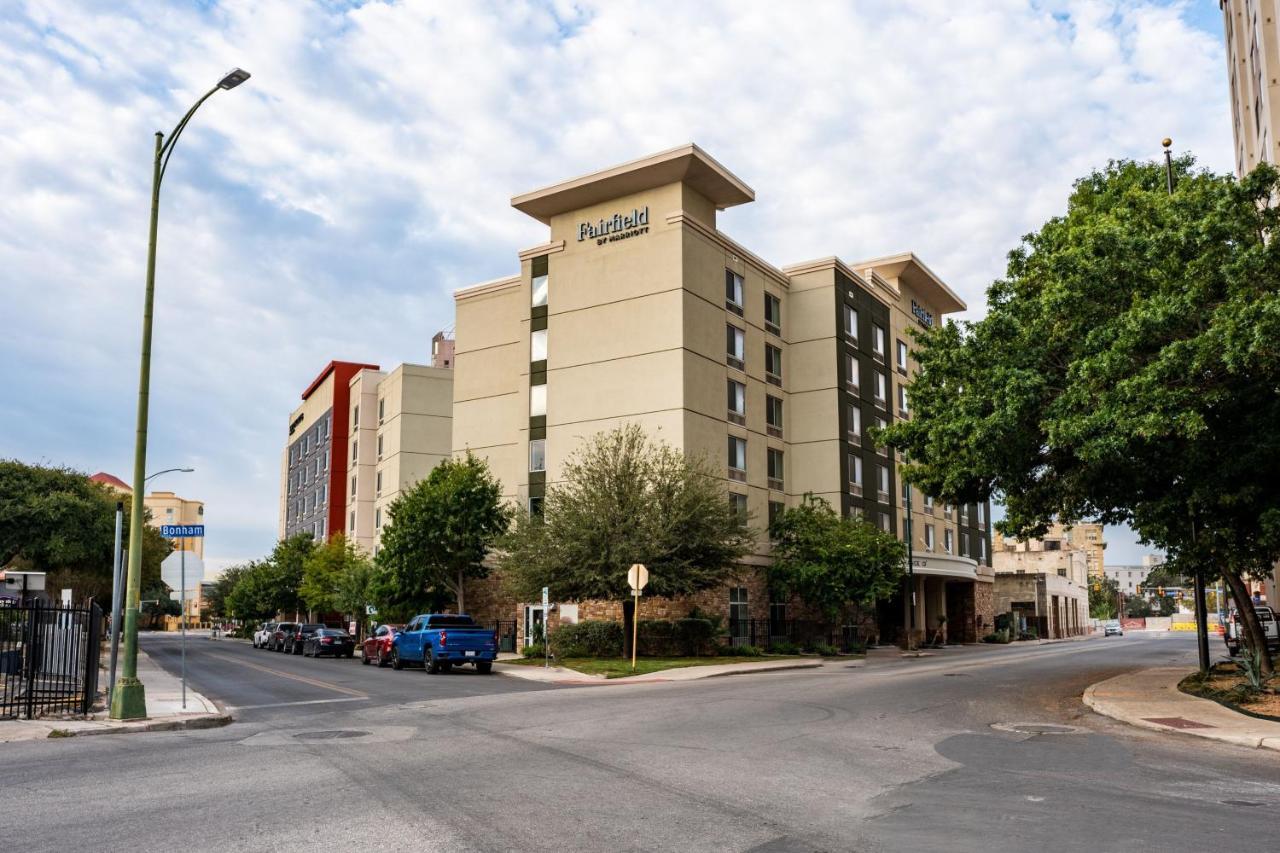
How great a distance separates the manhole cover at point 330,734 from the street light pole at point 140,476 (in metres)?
3.40

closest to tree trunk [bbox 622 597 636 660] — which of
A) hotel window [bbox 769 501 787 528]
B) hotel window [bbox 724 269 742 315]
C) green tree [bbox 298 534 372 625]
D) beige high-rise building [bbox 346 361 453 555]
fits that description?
hotel window [bbox 769 501 787 528]

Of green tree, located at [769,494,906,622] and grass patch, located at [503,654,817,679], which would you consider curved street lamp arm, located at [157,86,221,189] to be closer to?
grass patch, located at [503,654,817,679]

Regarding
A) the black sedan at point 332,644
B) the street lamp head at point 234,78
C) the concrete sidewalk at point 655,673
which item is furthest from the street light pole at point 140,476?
the black sedan at point 332,644

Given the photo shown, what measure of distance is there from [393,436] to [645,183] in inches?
1150

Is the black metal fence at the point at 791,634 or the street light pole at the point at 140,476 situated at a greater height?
the street light pole at the point at 140,476

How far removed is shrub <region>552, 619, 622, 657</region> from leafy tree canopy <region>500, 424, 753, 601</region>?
3422mm

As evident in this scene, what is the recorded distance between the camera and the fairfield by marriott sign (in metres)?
44.2

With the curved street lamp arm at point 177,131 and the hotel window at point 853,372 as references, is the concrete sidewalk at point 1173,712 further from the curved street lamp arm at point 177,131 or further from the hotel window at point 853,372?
the hotel window at point 853,372

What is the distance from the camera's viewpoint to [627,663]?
33.0 metres

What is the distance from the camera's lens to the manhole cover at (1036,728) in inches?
595

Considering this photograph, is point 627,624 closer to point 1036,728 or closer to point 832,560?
A: point 832,560

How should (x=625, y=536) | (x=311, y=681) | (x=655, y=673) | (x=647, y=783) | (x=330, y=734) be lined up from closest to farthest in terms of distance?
(x=647, y=783) → (x=330, y=734) → (x=311, y=681) → (x=655, y=673) → (x=625, y=536)

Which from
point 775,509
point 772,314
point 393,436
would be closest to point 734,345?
point 772,314

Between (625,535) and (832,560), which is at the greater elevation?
(625,535)
